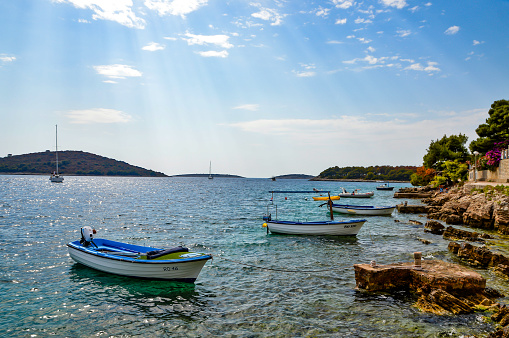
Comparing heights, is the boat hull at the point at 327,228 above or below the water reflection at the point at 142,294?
above

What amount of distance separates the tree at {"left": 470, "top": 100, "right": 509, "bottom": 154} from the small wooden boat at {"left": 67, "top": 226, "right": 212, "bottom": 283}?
179ft

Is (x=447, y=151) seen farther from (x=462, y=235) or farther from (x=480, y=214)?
(x=462, y=235)

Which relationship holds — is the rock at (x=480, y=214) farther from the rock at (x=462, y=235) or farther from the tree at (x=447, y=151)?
the tree at (x=447, y=151)

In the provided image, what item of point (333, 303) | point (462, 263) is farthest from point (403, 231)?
point (333, 303)

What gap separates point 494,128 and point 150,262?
58.6 meters

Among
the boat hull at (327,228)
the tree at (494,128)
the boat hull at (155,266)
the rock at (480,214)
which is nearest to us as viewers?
the boat hull at (155,266)

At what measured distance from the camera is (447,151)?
8738 cm

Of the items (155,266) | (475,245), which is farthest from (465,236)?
(155,266)

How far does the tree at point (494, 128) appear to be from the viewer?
5211cm

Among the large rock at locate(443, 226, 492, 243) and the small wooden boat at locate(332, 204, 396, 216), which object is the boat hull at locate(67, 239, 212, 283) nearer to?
the large rock at locate(443, 226, 492, 243)

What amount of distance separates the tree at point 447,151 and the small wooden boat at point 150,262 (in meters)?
86.2

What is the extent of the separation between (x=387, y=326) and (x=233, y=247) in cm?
1563

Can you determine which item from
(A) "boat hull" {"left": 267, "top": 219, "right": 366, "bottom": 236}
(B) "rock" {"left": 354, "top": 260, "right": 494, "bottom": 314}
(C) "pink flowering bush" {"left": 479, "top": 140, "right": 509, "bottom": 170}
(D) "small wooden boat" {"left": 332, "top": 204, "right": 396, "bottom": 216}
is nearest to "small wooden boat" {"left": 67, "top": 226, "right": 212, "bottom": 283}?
(B) "rock" {"left": 354, "top": 260, "right": 494, "bottom": 314}

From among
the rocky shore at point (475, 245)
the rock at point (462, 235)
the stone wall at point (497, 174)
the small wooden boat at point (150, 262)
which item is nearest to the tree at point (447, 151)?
the stone wall at point (497, 174)
